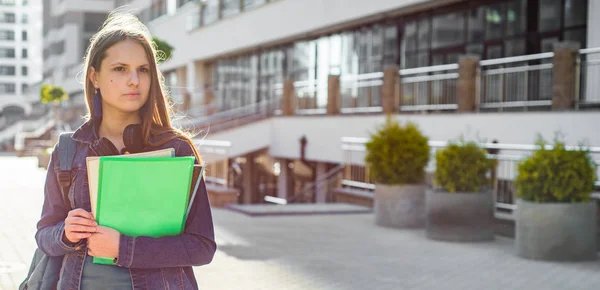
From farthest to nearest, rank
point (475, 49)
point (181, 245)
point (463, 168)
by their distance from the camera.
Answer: point (475, 49), point (463, 168), point (181, 245)

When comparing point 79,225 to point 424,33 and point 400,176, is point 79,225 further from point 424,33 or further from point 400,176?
point 424,33

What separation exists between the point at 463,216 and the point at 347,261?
8.18 feet

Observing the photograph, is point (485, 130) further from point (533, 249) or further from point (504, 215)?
point (533, 249)

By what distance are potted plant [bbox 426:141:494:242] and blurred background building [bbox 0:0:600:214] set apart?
6.03 ft

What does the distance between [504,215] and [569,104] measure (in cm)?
361

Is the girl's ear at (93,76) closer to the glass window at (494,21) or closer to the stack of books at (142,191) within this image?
the stack of books at (142,191)

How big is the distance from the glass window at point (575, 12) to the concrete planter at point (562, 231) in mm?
9408

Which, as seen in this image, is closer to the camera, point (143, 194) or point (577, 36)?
point (143, 194)

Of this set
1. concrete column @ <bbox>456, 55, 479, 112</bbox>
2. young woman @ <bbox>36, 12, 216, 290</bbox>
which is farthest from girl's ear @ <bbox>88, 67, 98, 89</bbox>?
concrete column @ <bbox>456, 55, 479, 112</bbox>

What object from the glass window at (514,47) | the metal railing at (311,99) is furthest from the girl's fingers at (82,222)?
the metal railing at (311,99)

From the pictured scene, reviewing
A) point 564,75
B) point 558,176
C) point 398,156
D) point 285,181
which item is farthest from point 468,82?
point 285,181

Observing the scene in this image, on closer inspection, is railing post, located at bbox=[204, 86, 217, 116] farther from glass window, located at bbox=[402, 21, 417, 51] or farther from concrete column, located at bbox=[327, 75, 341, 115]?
glass window, located at bbox=[402, 21, 417, 51]

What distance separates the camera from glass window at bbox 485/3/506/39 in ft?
68.4

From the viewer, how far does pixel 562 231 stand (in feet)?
31.8
